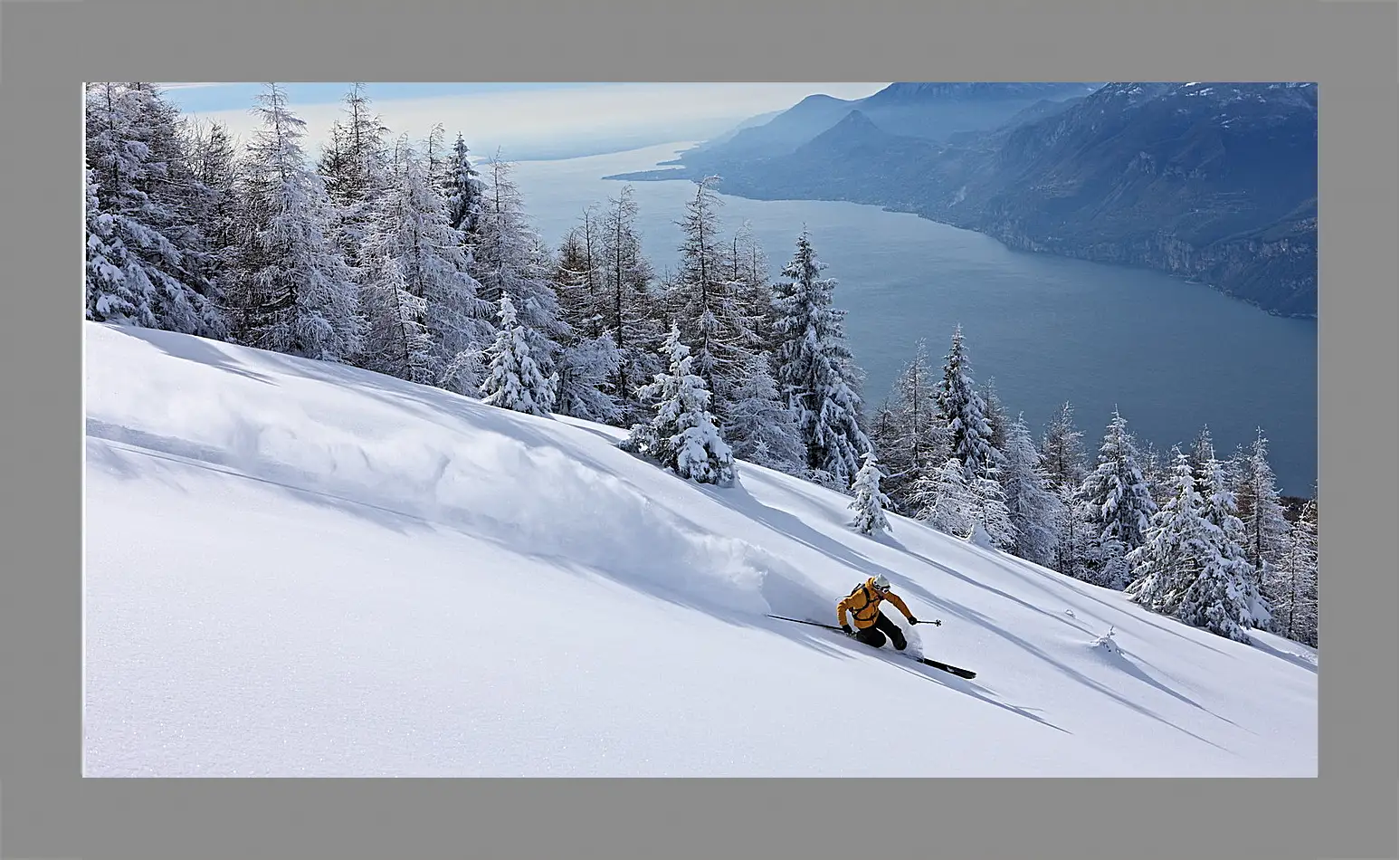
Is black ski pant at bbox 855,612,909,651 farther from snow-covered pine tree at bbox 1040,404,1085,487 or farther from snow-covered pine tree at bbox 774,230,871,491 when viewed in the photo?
snow-covered pine tree at bbox 1040,404,1085,487

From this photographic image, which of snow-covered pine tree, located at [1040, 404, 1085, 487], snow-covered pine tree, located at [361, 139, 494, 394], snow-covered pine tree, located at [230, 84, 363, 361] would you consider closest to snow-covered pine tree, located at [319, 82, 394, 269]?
snow-covered pine tree, located at [361, 139, 494, 394]

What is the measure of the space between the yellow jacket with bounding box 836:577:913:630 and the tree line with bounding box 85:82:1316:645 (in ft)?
24.0

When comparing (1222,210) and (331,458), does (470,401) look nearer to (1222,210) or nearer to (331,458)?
(331,458)

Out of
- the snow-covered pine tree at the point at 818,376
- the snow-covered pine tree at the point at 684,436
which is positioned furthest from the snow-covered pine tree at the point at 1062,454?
the snow-covered pine tree at the point at 684,436

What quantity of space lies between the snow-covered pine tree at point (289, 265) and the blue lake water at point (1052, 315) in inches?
238

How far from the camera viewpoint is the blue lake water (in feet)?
32.2

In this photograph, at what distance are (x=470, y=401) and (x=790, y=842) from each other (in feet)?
28.2

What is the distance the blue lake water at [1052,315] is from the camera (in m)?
9.82

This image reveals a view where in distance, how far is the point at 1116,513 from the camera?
29562mm

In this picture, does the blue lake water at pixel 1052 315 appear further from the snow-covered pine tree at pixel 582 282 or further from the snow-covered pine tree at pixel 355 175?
the snow-covered pine tree at pixel 355 175

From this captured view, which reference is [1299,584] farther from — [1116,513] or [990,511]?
[1116,513]

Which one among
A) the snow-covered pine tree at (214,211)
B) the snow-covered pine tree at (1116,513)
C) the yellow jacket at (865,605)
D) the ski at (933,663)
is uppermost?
the snow-covered pine tree at (214,211)

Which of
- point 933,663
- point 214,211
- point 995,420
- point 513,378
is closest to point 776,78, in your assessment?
point 933,663
